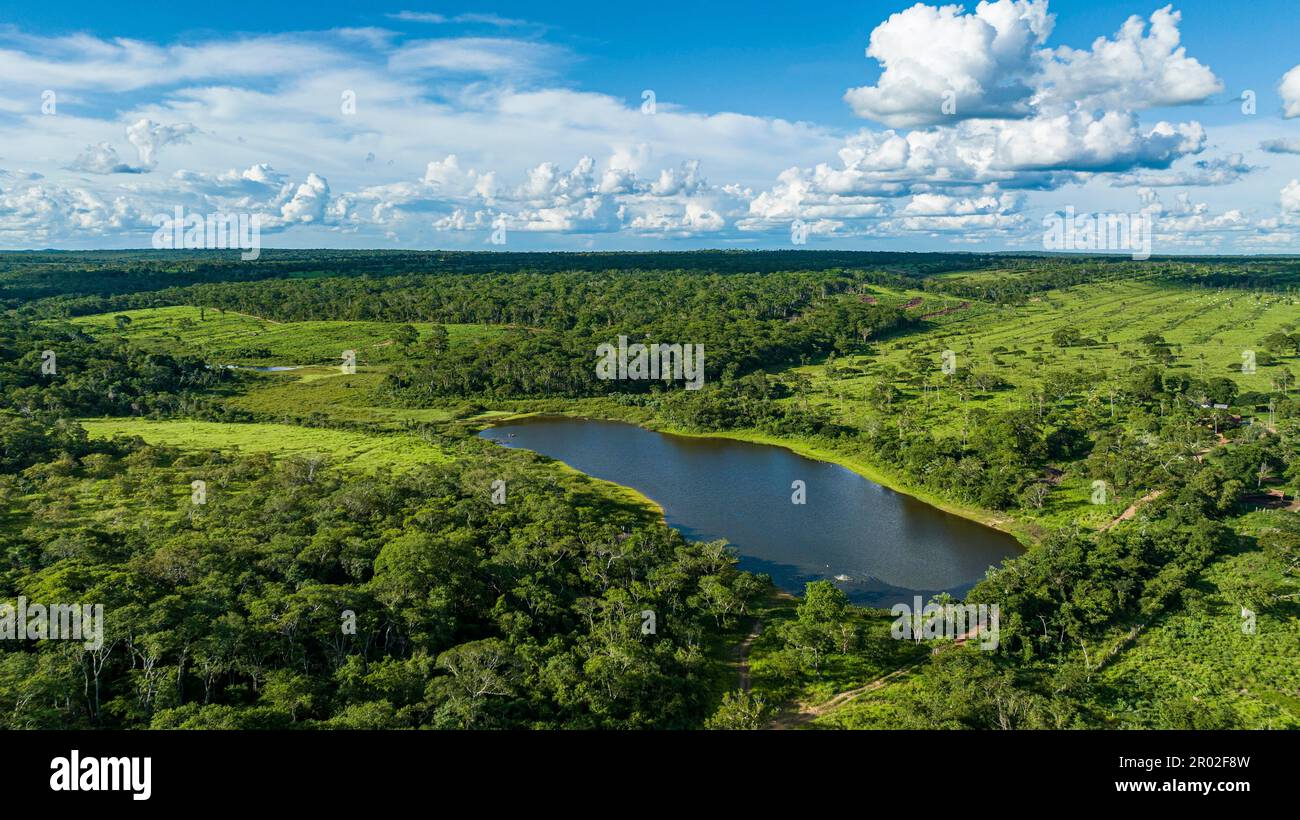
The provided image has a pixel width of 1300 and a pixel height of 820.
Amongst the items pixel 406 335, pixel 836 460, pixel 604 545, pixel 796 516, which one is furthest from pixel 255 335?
pixel 604 545

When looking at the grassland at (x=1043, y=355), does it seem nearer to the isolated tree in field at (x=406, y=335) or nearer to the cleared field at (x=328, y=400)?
the cleared field at (x=328, y=400)

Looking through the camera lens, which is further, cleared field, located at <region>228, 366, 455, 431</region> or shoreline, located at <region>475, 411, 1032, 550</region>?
cleared field, located at <region>228, 366, 455, 431</region>

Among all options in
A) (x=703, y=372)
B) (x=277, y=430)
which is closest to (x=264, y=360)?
(x=277, y=430)

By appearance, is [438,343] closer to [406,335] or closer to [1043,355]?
[406,335]

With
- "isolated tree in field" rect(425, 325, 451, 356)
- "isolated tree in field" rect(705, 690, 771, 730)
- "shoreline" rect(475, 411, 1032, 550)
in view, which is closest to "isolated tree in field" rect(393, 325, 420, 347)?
"isolated tree in field" rect(425, 325, 451, 356)

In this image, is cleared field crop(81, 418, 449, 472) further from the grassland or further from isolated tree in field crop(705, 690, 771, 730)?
isolated tree in field crop(705, 690, 771, 730)
